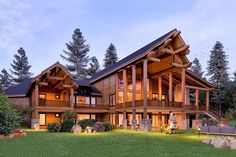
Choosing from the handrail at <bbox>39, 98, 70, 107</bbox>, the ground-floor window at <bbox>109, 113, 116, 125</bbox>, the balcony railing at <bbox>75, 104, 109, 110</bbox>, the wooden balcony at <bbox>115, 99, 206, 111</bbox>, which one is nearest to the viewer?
the wooden balcony at <bbox>115, 99, 206, 111</bbox>

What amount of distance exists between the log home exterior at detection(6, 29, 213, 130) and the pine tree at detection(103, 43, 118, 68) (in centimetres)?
2522

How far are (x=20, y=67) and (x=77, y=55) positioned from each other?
1246 cm

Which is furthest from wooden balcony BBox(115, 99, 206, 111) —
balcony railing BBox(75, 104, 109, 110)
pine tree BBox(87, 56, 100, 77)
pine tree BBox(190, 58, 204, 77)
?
pine tree BBox(190, 58, 204, 77)

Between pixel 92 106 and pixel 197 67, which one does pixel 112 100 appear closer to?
pixel 92 106

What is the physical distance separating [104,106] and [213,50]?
27240 millimetres

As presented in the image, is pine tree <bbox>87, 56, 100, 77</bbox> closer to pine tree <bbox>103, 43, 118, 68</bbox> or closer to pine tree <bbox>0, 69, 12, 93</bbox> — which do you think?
pine tree <bbox>103, 43, 118, 68</bbox>

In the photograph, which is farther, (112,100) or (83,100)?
(83,100)

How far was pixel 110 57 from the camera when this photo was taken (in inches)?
2625

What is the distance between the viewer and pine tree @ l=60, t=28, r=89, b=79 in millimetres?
67688

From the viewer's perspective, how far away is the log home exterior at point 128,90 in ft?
105

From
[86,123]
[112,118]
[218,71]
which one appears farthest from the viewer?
[218,71]

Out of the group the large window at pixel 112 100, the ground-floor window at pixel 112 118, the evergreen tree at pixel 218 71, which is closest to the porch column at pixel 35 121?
the large window at pixel 112 100

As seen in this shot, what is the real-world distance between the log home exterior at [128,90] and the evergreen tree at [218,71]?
14628 millimetres

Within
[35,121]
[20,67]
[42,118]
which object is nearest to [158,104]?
[35,121]
